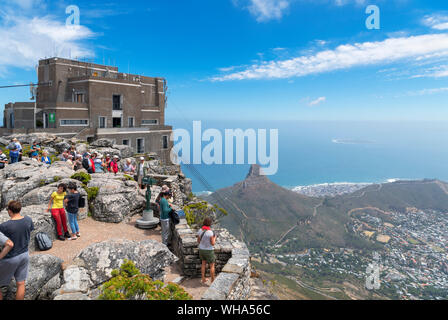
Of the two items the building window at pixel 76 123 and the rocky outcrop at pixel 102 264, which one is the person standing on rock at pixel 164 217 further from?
the building window at pixel 76 123

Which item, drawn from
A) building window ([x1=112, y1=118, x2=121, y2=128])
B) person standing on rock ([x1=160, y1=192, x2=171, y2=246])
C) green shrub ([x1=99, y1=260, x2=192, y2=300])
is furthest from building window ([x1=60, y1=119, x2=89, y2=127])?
green shrub ([x1=99, y1=260, x2=192, y2=300])

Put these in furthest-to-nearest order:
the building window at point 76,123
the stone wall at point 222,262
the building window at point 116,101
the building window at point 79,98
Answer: the building window at point 116,101 < the building window at point 79,98 < the building window at point 76,123 < the stone wall at point 222,262

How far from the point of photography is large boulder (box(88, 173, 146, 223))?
10031mm

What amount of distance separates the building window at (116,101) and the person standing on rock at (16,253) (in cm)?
3574

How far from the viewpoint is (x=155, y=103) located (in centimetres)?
4700

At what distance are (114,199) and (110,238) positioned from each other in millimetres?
2893

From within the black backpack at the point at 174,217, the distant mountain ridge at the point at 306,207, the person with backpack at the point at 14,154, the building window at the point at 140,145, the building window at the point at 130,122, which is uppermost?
the building window at the point at 130,122

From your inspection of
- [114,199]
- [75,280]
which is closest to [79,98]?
[114,199]

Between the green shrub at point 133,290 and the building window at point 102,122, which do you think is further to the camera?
the building window at point 102,122

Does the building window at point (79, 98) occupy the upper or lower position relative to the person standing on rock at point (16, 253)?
upper

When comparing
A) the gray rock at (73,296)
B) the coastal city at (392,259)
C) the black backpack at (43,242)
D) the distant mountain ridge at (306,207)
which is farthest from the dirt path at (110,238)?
the distant mountain ridge at (306,207)

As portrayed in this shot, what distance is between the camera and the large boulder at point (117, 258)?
5391 mm
